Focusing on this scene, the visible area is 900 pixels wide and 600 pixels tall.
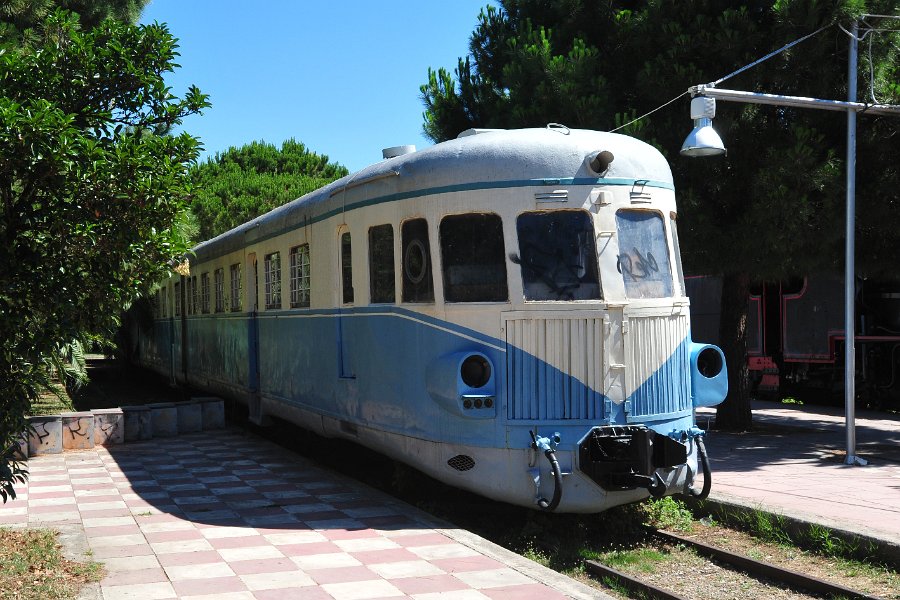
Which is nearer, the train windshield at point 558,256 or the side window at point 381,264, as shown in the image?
the train windshield at point 558,256

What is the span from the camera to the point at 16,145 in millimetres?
5777

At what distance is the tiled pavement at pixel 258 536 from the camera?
599 centimetres

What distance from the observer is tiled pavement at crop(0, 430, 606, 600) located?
599 centimetres

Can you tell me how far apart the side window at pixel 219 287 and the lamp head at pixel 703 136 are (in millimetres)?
8391

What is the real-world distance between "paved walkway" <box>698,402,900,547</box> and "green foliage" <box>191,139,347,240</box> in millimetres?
18249

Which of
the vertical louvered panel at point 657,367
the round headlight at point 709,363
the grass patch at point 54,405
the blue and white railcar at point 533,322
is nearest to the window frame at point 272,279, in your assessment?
the blue and white railcar at point 533,322

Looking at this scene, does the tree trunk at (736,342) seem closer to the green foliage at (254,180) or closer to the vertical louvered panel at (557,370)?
the vertical louvered panel at (557,370)

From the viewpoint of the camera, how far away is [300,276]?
10914mm

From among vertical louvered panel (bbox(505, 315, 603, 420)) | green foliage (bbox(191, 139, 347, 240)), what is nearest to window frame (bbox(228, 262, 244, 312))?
vertical louvered panel (bbox(505, 315, 603, 420))

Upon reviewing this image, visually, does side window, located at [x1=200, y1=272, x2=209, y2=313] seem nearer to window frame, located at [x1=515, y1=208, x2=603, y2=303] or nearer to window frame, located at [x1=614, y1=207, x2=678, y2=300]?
window frame, located at [x1=515, y1=208, x2=603, y2=303]

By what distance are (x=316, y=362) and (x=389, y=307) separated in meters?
2.10

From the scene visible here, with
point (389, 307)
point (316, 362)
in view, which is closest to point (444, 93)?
point (316, 362)

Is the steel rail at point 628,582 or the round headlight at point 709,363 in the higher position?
the round headlight at point 709,363

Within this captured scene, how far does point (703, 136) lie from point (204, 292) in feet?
33.8
